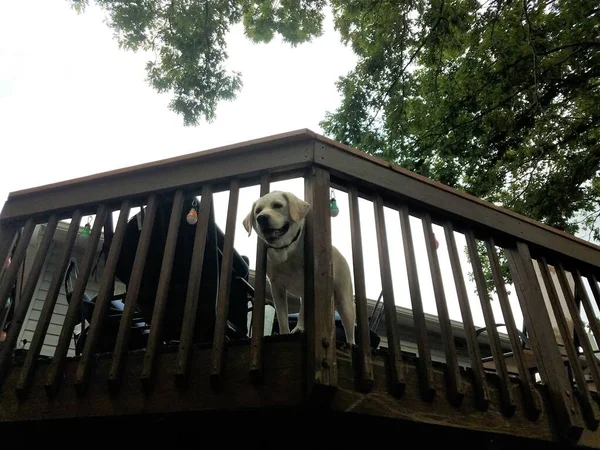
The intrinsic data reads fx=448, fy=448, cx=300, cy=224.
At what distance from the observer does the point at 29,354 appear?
2.19 m

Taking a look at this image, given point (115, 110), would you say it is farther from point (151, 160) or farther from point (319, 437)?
point (319, 437)

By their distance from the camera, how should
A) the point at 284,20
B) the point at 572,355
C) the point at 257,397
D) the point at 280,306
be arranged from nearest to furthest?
the point at 257,397 < the point at 572,355 < the point at 280,306 < the point at 284,20

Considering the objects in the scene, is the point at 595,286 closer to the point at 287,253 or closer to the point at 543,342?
the point at 543,342

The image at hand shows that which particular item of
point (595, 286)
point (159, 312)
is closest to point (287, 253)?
point (159, 312)

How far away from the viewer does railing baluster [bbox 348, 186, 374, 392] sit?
182 cm

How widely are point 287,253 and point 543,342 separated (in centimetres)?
149

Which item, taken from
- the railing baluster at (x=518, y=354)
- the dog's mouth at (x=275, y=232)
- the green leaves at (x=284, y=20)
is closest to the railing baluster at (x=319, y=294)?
the dog's mouth at (x=275, y=232)

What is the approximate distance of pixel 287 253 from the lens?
2.44 meters

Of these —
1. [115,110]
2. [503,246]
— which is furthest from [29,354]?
[115,110]

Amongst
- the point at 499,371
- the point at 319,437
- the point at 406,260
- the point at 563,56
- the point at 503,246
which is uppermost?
the point at 563,56

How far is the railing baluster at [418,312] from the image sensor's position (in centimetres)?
196

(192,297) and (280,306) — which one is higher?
(280,306)

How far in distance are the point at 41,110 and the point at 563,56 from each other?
41.5 ft

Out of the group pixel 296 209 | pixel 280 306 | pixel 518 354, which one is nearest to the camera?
pixel 518 354
